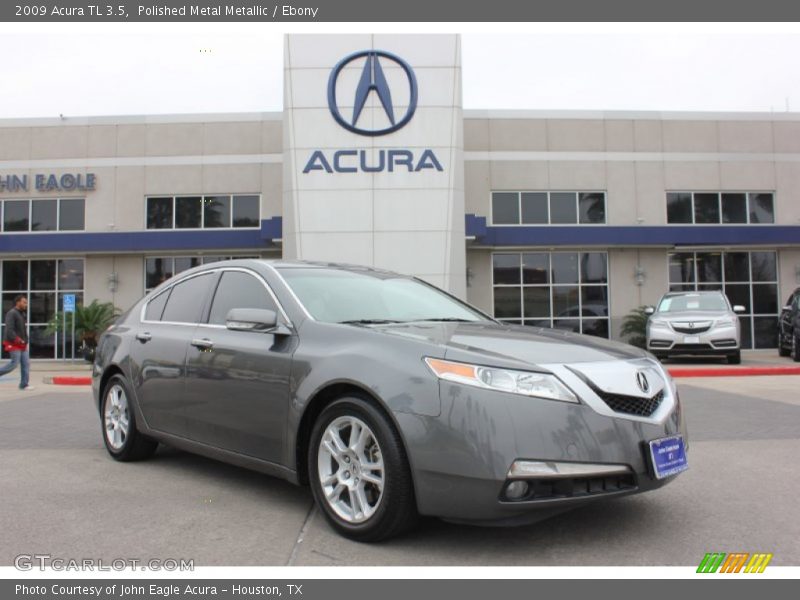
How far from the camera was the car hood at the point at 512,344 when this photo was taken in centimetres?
342

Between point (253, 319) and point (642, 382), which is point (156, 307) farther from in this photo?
point (642, 382)

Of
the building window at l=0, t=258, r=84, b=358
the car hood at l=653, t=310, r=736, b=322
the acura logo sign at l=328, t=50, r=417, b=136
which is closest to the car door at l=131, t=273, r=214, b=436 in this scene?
the car hood at l=653, t=310, r=736, b=322

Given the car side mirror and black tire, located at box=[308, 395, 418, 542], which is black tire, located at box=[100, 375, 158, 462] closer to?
the car side mirror

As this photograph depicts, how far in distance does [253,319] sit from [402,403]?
124 centimetres

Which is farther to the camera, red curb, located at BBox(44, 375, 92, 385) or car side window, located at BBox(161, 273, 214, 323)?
red curb, located at BBox(44, 375, 92, 385)

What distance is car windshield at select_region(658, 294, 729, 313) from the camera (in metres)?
16.2

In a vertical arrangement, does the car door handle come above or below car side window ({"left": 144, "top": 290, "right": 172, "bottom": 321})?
below

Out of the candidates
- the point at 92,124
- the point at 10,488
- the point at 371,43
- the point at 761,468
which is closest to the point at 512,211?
the point at 371,43

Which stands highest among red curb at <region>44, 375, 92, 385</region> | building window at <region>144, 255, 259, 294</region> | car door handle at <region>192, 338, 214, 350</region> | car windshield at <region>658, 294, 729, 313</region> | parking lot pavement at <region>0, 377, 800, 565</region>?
building window at <region>144, 255, 259, 294</region>

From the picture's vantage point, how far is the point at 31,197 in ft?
74.5

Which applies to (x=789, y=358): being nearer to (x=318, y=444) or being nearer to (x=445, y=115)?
(x=445, y=115)

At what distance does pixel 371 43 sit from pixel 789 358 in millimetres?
14759

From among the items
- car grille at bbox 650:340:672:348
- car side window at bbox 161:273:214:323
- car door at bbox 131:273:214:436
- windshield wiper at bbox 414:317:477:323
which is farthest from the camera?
car grille at bbox 650:340:672:348

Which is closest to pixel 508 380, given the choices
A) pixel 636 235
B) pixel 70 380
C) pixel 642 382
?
pixel 642 382
